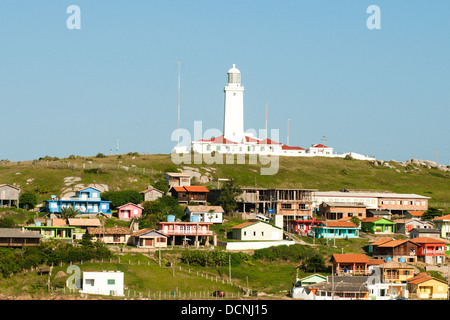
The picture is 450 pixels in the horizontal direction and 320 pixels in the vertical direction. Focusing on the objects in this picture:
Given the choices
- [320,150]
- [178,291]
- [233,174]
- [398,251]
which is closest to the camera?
[178,291]

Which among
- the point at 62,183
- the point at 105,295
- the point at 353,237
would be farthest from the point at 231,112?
the point at 105,295

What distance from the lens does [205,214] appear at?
87.9 metres

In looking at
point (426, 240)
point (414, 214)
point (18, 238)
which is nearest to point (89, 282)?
point (18, 238)

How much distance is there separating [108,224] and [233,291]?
22.3 m

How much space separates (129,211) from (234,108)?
52.6 m

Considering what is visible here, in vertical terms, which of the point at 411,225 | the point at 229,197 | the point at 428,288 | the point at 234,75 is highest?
the point at 234,75

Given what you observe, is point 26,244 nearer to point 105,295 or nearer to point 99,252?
point 99,252

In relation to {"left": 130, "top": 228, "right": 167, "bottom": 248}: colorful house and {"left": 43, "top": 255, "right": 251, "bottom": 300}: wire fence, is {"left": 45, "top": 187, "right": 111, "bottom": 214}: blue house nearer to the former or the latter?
{"left": 130, "top": 228, "right": 167, "bottom": 248}: colorful house

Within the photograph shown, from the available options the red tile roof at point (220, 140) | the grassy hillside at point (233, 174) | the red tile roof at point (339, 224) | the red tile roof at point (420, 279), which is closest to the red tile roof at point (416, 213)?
the grassy hillside at point (233, 174)

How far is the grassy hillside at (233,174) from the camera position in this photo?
102688 mm

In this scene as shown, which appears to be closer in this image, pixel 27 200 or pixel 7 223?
pixel 7 223

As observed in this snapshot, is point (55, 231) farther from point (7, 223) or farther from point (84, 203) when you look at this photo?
point (84, 203)

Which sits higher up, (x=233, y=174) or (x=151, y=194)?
(x=233, y=174)

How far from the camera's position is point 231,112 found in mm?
138500
